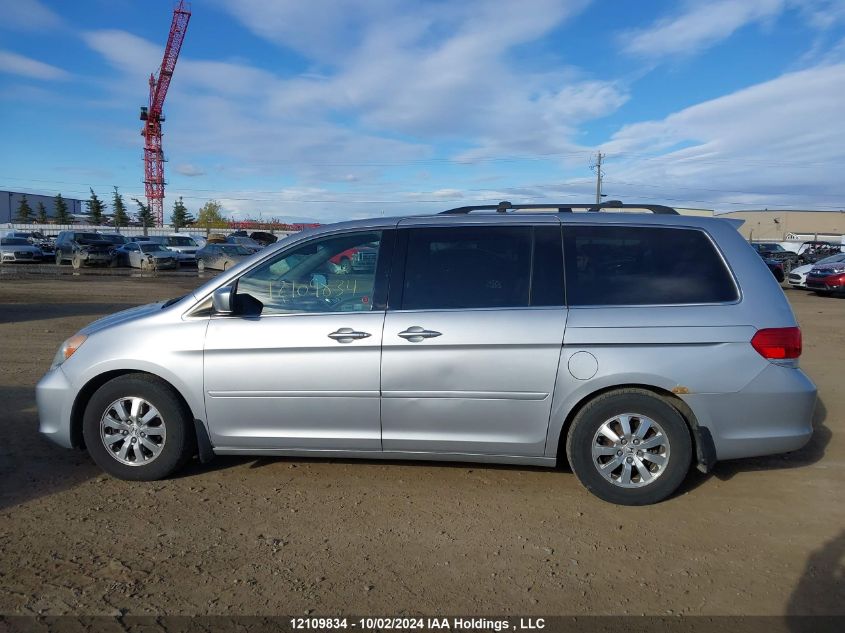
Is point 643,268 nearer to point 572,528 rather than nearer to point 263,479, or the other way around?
point 572,528

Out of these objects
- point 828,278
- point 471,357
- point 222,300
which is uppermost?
point 222,300

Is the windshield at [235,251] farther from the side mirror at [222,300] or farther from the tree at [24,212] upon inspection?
the tree at [24,212]

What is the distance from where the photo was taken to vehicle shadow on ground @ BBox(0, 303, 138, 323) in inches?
488

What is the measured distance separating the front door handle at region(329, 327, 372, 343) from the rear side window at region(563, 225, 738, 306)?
1.35m

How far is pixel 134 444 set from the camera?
443 cm

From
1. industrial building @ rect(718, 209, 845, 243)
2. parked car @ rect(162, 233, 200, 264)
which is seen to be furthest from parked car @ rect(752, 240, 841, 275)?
industrial building @ rect(718, 209, 845, 243)

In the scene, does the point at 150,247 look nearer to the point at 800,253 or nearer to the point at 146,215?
the point at 800,253

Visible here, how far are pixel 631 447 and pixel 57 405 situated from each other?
152 inches

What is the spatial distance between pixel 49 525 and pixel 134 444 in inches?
28.2

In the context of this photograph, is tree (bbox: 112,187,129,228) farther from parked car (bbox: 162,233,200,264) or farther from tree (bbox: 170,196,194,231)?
parked car (bbox: 162,233,200,264)

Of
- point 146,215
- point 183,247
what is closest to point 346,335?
point 183,247

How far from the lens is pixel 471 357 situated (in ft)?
13.5

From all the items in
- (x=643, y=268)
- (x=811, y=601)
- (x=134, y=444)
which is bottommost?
(x=811, y=601)

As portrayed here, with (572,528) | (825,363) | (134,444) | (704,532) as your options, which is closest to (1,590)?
(134,444)
